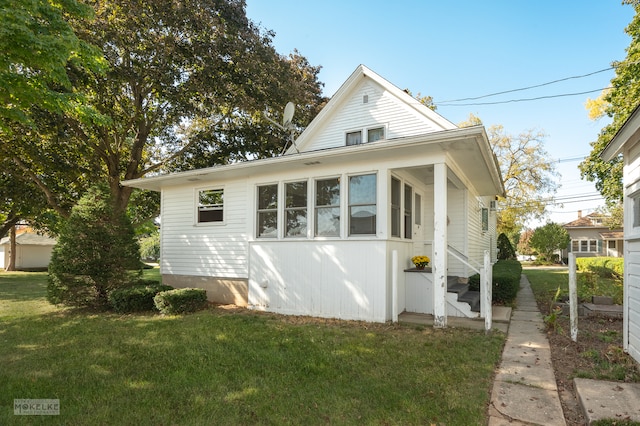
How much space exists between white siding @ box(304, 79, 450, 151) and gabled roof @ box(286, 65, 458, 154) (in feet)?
0.30

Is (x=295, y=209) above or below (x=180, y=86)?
below

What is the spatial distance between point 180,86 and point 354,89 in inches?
244

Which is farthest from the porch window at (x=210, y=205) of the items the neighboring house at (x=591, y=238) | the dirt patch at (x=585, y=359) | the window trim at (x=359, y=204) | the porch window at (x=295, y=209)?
the neighboring house at (x=591, y=238)

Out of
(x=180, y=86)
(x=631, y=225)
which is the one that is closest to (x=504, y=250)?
(x=631, y=225)

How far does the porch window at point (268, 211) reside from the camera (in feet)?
27.3

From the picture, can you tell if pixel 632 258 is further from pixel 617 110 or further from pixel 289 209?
pixel 617 110

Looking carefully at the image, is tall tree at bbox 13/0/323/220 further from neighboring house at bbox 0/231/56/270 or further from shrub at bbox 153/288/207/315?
neighboring house at bbox 0/231/56/270

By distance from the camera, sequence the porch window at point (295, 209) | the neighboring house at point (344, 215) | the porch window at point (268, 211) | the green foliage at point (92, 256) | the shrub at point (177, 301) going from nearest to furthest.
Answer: the neighboring house at point (344, 215), the shrub at point (177, 301), the porch window at point (295, 209), the green foliage at point (92, 256), the porch window at point (268, 211)

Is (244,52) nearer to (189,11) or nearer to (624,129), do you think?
(189,11)

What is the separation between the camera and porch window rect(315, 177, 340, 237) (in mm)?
7449

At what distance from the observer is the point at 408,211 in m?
8.17

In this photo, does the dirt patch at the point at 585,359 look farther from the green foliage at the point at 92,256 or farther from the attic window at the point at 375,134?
the green foliage at the point at 92,256

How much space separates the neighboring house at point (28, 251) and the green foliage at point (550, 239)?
40.9 m

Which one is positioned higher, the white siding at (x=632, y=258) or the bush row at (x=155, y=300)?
the white siding at (x=632, y=258)
